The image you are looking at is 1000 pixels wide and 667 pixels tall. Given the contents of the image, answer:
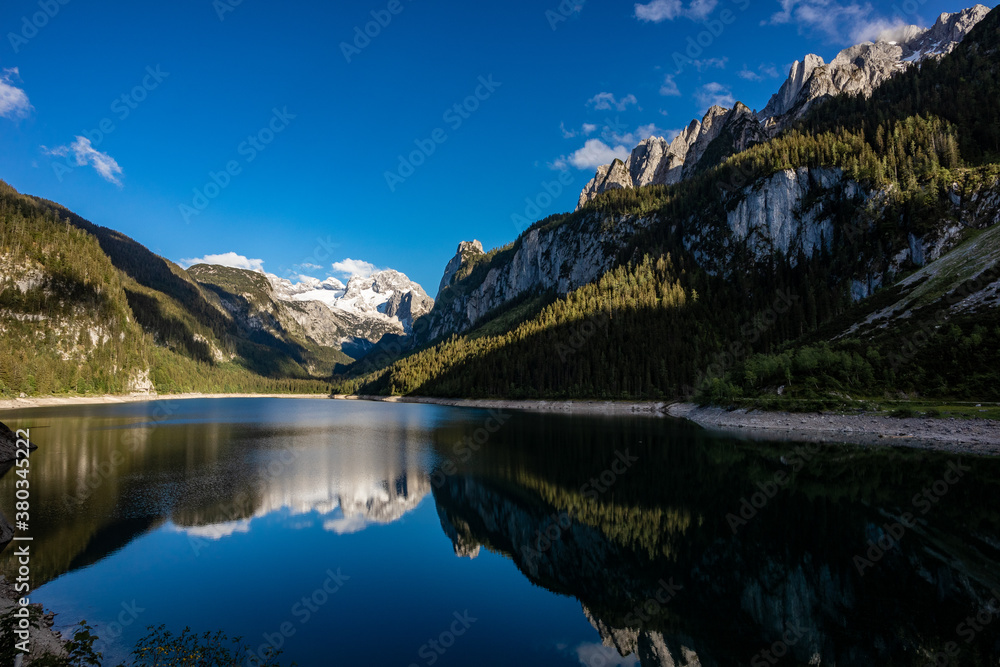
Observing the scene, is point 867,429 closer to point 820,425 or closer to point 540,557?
point 820,425

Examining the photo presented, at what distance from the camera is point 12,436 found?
138 ft

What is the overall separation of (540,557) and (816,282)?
421 ft

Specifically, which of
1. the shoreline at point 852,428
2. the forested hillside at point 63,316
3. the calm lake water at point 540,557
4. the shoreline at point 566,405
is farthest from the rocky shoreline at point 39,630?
the forested hillside at point 63,316

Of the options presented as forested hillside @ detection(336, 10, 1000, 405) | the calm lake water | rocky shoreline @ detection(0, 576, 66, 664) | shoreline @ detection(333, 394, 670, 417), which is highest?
forested hillside @ detection(336, 10, 1000, 405)

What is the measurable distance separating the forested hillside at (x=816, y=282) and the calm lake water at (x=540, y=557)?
91.8 ft

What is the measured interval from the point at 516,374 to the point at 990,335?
9396cm

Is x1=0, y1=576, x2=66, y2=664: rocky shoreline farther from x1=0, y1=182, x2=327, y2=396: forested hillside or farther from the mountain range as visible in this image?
x1=0, y1=182, x2=327, y2=396: forested hillside

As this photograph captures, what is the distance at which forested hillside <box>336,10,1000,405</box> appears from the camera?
62406 millimetres

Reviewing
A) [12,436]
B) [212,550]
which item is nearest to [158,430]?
[12,436]

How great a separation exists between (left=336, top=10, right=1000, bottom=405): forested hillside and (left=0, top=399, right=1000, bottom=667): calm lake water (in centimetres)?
2799

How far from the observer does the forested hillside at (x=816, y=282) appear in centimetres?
6241

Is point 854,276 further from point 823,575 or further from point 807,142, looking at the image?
point 823,575

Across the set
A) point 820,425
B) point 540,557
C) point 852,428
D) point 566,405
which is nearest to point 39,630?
point 540,557

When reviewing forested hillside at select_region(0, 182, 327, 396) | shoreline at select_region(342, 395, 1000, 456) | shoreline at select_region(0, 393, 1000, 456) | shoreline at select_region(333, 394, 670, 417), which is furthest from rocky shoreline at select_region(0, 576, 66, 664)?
forested hillside at select_region(0, 182, 327, 396)
